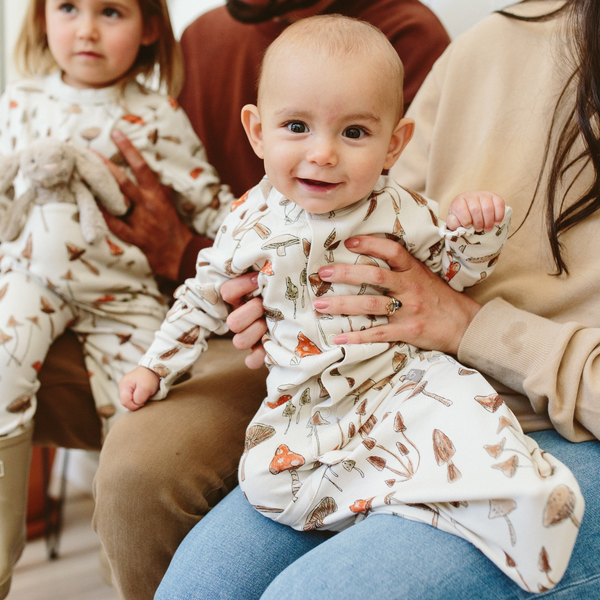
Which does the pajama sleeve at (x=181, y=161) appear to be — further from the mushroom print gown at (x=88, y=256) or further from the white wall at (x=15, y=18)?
the white wall at (x=15, y=18)

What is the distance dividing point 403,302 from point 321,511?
31 centimetres

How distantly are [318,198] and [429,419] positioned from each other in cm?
31

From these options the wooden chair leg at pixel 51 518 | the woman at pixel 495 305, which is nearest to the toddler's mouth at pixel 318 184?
the woman at pixel 495 305

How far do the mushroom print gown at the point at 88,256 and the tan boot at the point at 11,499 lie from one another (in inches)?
1.1

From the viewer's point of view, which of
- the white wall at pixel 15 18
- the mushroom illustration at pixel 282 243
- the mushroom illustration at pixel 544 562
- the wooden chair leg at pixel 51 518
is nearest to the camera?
the mushroom illustration at pixel 544 562

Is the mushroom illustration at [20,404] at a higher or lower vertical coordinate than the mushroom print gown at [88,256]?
lower

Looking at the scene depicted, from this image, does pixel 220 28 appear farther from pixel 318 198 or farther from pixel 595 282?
pixel 595 282

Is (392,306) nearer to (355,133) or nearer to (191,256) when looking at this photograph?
(355,133)

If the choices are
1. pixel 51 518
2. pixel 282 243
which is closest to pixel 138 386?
pixel 282 243

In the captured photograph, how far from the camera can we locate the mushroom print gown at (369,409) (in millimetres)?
609

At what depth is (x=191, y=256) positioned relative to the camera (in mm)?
1230

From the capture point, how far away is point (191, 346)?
0.89 m

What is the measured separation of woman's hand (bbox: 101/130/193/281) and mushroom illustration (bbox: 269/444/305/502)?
59 centimetres

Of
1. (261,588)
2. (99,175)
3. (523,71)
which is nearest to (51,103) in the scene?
(99,175)
